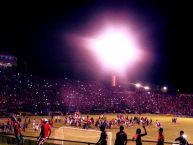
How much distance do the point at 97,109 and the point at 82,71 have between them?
32848 millimetres

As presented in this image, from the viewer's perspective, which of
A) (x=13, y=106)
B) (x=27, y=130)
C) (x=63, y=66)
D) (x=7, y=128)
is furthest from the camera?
(x=63, y=66)

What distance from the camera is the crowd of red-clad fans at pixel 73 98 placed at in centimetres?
6962

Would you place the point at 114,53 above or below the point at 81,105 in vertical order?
above

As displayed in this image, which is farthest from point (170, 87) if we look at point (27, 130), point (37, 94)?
point (27, 130)

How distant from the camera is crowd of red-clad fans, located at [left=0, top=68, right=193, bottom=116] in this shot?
228 feet

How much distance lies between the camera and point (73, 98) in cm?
7956

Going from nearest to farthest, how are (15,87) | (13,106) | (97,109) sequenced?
(13,106) → (15,87) → (97,109)

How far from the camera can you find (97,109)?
78.5 m

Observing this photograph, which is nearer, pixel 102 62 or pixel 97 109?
pixel 97 109

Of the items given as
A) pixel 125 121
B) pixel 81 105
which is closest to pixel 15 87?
pixel 81 105

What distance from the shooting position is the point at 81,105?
255ft

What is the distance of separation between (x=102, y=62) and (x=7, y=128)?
253 ft

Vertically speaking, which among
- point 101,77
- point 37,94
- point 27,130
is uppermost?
point 101,77

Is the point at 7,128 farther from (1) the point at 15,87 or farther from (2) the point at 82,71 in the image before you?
(2) the point at 82,71
